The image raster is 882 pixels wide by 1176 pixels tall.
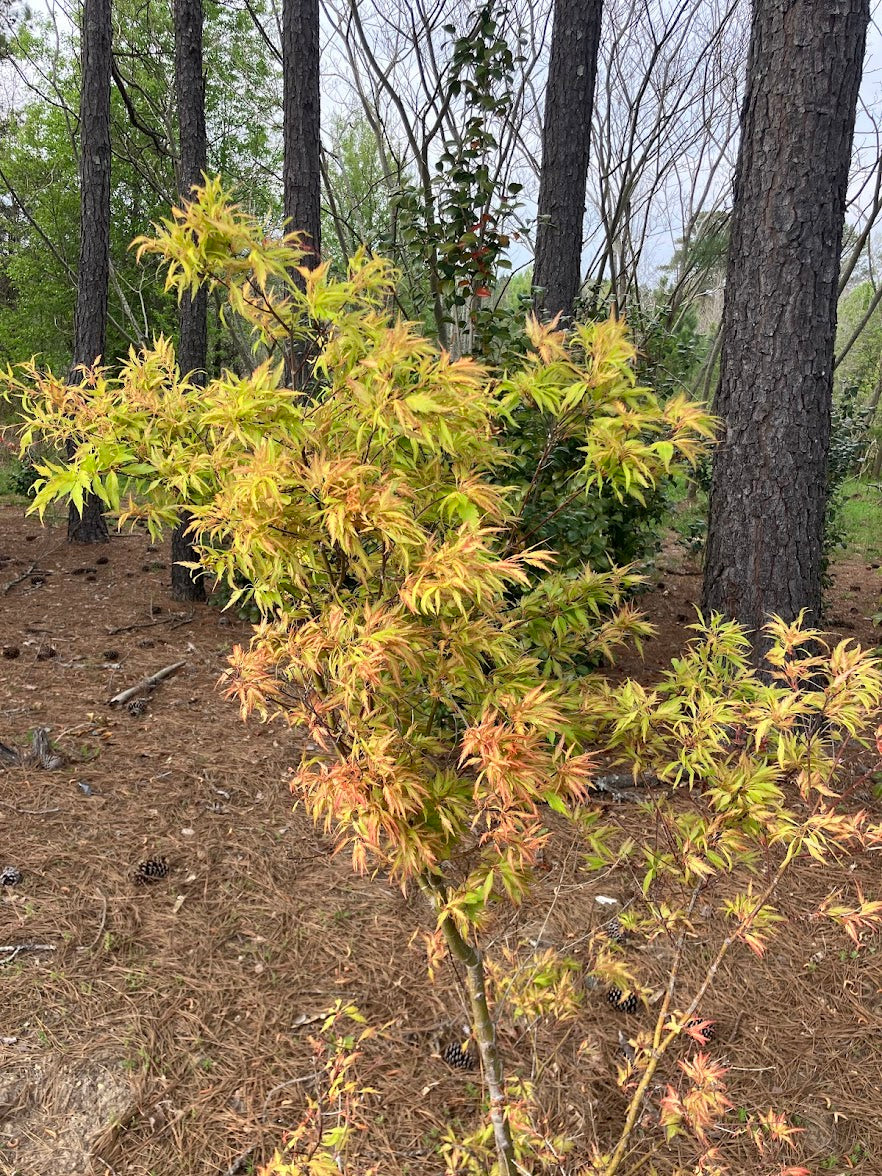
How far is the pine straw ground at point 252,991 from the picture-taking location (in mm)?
1753

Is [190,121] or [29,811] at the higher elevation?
[190,121]

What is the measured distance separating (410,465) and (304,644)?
343mm

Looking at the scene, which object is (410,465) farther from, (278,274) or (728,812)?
(728,812)

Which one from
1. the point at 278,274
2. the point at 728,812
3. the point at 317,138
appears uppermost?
the point at 317,138

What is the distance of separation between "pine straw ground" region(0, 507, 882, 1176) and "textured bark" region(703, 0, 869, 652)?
3.92 feet

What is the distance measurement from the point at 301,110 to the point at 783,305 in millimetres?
3534

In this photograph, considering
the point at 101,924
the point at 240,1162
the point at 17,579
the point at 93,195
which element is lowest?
the point at 240,1162

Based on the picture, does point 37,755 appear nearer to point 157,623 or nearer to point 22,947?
point 22,947

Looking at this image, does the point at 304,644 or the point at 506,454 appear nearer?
the point at 304,644

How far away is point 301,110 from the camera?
4.66m

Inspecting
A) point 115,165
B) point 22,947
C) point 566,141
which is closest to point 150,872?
point 22,947

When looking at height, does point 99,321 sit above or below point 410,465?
above

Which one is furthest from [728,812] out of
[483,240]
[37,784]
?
[483,240]

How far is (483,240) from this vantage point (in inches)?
147
